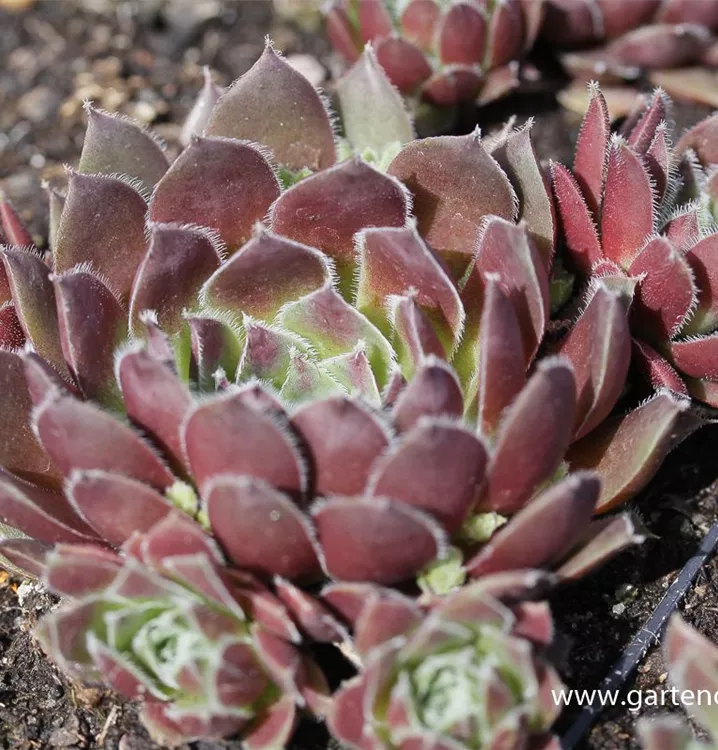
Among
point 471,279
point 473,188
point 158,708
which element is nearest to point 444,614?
point 158,708

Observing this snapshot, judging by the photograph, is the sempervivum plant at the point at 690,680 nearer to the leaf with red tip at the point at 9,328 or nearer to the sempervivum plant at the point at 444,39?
the leaf with red tip at the point at 9,328

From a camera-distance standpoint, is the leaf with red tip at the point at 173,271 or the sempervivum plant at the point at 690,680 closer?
the sempervivum plant at the point at 690,680

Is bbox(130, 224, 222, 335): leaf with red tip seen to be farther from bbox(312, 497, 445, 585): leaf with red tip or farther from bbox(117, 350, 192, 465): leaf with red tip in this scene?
bbox(312, 497, 445, 585): leaf with red tip

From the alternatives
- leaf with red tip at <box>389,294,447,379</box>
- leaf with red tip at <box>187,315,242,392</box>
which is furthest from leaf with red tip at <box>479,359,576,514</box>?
leaf with red tip at <box>187,315,242,392</box>

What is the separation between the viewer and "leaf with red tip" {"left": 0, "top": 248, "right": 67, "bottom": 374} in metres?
1.42

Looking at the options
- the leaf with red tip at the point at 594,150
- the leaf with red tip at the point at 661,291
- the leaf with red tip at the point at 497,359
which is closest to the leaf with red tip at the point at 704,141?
the leaf with red tip at the point at 594,150

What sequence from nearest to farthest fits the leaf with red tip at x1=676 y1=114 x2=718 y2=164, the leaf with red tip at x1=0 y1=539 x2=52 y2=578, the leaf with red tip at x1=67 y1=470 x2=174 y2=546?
the leaf with red tip at x1=67 y1=470 x2=174 y2=546 < the leaf with red tip at x1=0 y1=539 x2=52 y2=578 < the leaf with red tip at x1=676 y1=114 x2=718 y2=164

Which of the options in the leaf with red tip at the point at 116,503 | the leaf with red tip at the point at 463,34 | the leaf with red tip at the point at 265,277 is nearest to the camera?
the leaf with red tip at the point at 116,503

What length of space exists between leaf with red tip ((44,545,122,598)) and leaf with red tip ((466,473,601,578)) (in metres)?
0.45

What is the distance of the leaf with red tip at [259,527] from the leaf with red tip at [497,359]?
29 centimetres

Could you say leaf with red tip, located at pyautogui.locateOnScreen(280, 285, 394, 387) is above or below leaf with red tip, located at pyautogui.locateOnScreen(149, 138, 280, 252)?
below

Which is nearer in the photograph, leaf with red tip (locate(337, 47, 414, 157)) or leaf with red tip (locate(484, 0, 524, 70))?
leaf with red tip (locate(337, 47, 414, 157))

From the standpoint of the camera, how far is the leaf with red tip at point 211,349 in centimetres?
146

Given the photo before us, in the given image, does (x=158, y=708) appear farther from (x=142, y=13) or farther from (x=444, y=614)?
(x=142, y=13)
